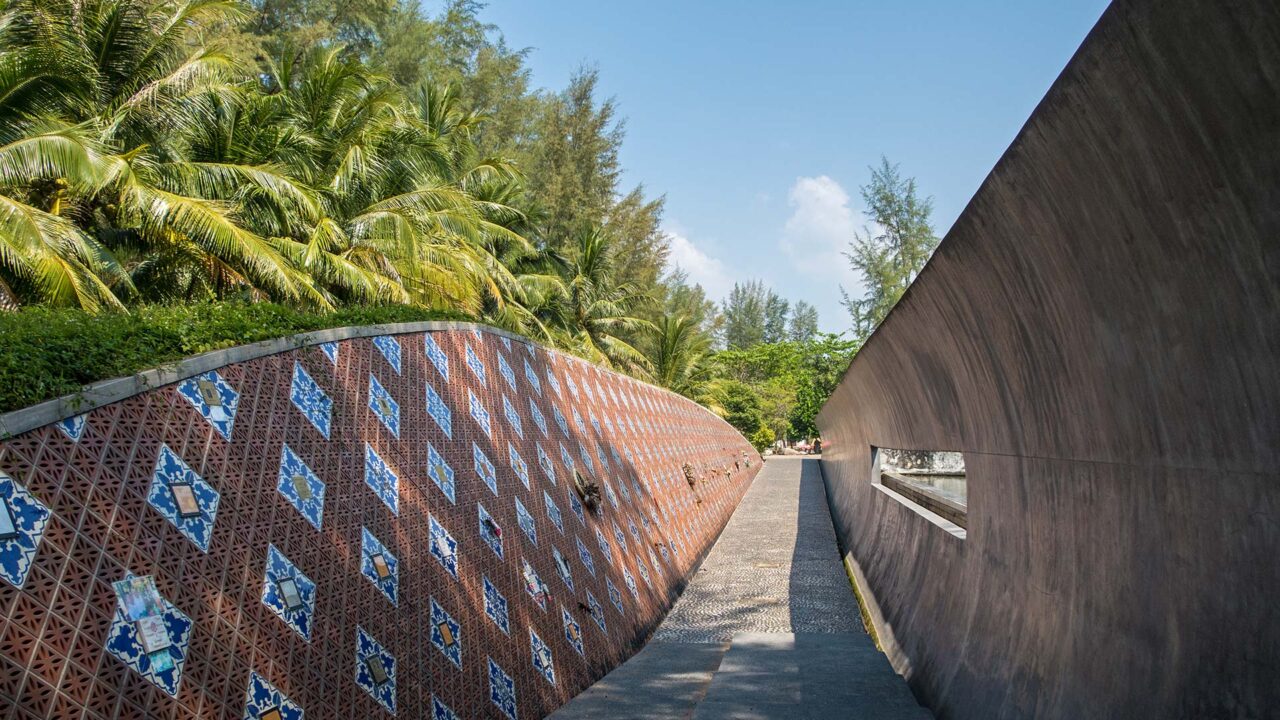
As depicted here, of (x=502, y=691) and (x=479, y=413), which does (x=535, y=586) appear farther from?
(x=479, y=413)

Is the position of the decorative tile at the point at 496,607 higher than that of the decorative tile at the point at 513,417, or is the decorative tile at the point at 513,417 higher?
the decorative tile at the point at 513,417

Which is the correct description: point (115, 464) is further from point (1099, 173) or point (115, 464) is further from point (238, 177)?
point (238, 177)

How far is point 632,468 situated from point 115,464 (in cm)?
961

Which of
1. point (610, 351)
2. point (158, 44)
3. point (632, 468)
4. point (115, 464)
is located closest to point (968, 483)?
point (115, 464)

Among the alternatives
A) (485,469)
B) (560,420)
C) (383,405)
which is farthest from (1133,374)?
(560,420)

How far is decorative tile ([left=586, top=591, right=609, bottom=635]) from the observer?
813 centimetres

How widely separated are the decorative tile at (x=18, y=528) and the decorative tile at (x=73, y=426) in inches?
14.1

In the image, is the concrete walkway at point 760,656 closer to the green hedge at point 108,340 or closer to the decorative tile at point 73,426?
the green hedge at point 108,340

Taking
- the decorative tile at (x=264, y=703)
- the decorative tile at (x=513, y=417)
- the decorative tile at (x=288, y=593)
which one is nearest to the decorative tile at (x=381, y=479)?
the decorative tile at (x=288, y=593)

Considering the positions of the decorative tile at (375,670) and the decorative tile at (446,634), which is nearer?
the decorative tile at (375,670)

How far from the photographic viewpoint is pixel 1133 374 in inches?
125

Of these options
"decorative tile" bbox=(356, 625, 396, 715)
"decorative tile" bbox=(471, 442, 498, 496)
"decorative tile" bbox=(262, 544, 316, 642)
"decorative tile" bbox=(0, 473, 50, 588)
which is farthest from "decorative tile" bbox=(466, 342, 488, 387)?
"decorative tile" bbox=(0, 473, 50, 588)

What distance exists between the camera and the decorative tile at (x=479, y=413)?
7537 mm

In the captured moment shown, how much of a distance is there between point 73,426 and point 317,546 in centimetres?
139
